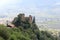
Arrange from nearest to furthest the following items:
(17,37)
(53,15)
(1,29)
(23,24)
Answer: (1,29) → (17,37) → (23,24) → (53,15)

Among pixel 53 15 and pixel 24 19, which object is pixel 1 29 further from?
pixel 53 15

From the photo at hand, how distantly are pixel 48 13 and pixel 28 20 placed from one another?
14885 cm

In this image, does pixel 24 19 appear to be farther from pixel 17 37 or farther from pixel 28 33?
pixel 17 37

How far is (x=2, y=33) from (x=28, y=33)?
11.4 meters

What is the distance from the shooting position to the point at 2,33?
29.4m

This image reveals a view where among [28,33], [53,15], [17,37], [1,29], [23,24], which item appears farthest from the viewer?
[53,15]

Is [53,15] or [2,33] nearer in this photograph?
[2,33]

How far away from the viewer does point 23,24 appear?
44.3 metres

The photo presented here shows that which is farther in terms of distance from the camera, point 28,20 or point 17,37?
point 28,20

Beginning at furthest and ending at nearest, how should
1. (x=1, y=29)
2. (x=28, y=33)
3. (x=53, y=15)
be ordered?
(x=53, y=15)
(x=28, y=33)
(x=1, y=29)

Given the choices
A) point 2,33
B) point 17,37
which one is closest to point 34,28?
point 17,37

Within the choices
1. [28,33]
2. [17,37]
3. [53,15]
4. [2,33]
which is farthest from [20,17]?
[53,15]

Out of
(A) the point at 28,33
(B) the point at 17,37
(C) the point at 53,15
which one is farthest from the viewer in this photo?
(C) the point at 53,15

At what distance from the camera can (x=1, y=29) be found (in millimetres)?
29172
